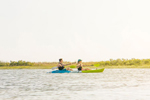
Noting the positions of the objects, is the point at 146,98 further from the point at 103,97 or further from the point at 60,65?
the point at 60,65

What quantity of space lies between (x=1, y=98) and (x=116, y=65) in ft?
111

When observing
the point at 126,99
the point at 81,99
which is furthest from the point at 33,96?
Answer: the point at 126,99

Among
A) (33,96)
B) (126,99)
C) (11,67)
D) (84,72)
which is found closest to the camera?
(126,99)

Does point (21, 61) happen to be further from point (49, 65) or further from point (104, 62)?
point (104, 62)

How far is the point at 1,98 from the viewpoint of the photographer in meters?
11.8

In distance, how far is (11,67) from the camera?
43.7 meters

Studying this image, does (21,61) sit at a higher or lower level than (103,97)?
higher

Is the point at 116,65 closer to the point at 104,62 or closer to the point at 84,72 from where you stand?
the point at 104,62

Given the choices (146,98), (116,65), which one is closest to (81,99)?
(146,98)

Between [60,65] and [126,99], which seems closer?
[126,99]

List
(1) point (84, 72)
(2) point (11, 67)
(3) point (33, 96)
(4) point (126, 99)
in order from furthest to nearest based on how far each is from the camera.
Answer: (2) point (11, 67), (1) point (84, 72), (3) point (33, 96), (4) point (126, 99)

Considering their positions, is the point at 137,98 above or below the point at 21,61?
below

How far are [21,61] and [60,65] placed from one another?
59.7 ft

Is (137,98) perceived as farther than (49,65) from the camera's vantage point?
No
